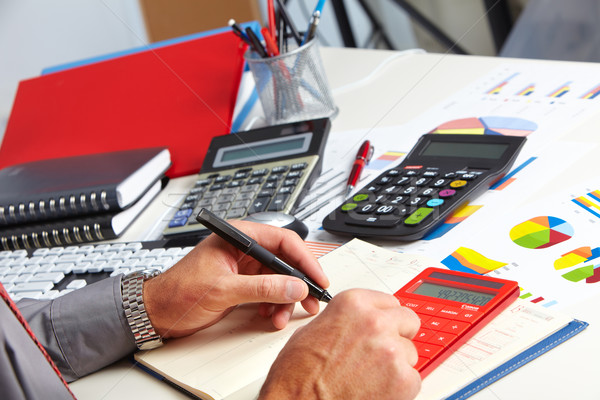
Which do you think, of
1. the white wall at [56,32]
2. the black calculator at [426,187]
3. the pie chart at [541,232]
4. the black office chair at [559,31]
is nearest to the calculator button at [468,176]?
the black calculator at [426,187]

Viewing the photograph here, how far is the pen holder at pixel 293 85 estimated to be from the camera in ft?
3.93

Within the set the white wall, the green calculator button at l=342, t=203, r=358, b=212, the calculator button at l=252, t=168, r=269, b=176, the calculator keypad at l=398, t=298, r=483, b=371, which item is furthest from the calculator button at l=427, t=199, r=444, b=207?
the white wall

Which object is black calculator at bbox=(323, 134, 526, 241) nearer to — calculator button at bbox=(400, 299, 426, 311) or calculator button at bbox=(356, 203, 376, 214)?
calculator button at bbox=(356, 203, 376, 214)

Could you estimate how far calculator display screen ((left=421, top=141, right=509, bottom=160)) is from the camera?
2.90 feet

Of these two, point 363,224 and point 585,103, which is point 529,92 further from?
point 363,224

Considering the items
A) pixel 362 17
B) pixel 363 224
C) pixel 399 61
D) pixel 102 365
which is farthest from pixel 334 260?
pixel 362 17

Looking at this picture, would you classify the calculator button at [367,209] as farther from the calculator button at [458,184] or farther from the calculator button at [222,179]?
the calculator button at [222,179]

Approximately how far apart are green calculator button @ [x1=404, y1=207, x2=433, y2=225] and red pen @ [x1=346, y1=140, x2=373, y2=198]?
6.6 inches

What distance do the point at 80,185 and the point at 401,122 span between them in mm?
565

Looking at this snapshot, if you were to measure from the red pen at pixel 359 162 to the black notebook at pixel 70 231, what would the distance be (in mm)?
376

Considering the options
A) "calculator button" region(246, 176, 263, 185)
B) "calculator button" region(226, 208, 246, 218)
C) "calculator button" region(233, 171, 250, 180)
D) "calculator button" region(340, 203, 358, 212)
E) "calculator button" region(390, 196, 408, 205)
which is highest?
"calculator button" region(390, 196, 408, 205)

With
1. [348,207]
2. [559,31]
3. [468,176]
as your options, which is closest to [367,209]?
[348,207]

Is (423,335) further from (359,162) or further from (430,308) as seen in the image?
(359,162)

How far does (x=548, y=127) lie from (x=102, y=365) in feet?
2.32
